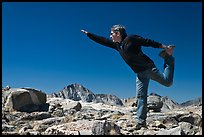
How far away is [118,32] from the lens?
9617 millimetres

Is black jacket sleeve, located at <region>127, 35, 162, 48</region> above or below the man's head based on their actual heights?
below

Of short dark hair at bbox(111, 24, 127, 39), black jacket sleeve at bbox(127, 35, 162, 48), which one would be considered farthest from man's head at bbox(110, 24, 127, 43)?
black jacket sleeve at bbox(127, 35, 162, 48)

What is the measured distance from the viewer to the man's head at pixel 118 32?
31.4ft

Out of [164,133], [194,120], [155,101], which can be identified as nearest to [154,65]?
[164,133]

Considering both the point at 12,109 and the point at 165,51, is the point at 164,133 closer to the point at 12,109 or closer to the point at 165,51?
the point at 165,51

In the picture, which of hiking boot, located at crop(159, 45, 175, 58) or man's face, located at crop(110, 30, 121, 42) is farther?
man's face, located at crop(110, 30, 121, 42)

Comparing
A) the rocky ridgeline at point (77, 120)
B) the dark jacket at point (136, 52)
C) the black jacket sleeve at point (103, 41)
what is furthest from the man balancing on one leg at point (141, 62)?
the rocky ridgeline at point (77, 120)

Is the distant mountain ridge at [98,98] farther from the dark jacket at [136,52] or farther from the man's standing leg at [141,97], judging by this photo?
the dark jacket at [136,52]

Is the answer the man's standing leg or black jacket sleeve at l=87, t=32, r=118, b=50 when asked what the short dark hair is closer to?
black jacket sleeve at l=87, t=32, r=118, b=50

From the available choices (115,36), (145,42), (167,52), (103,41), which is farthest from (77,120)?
(167,52)

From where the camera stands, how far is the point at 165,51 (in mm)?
9273

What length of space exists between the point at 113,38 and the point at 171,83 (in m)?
1.94

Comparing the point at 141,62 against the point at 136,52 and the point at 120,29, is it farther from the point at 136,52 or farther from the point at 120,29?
the point at 120,29

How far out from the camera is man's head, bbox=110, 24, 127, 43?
9586mm
